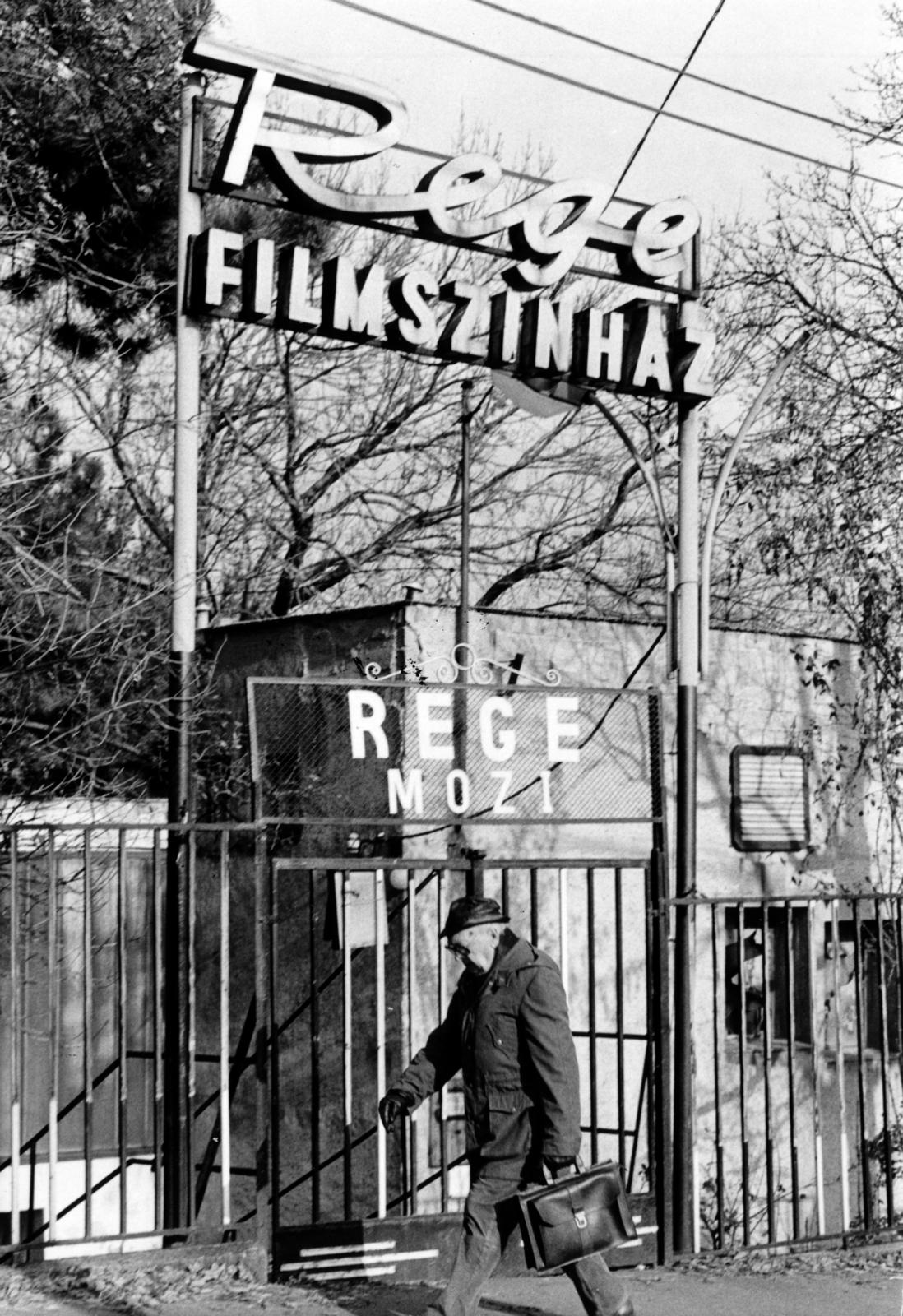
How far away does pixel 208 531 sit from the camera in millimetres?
19297

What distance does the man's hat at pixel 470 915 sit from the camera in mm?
6684

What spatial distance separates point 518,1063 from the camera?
661cm

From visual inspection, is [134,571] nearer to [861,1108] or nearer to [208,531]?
[208,531]

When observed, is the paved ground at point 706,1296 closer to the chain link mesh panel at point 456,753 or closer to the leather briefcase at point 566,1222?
the leather briefcase at point 566,1222

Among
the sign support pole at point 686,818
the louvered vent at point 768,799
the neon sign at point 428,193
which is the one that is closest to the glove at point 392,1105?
the sign support pole at point 686,818

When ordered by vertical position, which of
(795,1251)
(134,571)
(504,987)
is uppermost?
(134,571)

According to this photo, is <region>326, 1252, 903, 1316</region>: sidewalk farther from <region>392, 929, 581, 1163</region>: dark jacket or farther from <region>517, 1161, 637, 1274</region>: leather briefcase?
<region>392, 929, 581, 1163</region>: dark jacket

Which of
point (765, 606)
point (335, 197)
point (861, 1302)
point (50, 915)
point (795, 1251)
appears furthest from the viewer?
point (765, 606)

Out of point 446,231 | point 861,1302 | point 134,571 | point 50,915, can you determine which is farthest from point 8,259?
point 861,1302

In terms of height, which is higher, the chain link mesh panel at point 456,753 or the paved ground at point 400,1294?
the chain link mesh panel at point 456,753

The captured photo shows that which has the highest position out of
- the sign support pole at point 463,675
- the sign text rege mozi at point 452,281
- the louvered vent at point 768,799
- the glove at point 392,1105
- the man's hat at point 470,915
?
the sign text rege mozi at point 452,281

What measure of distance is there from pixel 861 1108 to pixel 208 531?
12.1 m

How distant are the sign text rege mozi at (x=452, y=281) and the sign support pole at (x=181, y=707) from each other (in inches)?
8.0

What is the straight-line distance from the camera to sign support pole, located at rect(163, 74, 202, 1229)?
7.68 m
